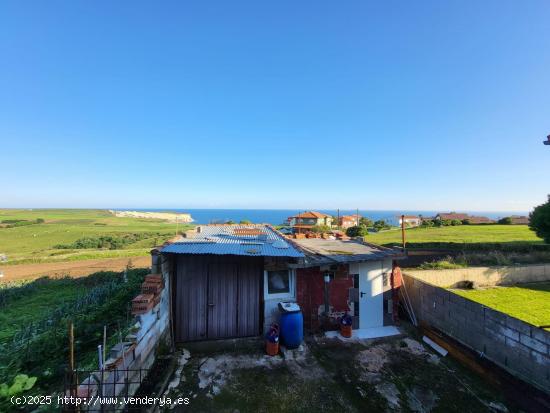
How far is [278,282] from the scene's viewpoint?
259 inches

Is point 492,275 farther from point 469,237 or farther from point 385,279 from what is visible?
point 469,237

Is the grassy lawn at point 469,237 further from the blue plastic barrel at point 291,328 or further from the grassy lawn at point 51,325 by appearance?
the grassy lawn at point 51,325

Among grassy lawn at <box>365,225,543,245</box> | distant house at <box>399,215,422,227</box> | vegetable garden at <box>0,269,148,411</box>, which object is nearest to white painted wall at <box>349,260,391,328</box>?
vegetable garden at <box>0,269,148,411</box>

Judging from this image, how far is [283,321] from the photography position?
233 inches

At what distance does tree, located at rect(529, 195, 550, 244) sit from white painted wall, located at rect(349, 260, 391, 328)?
15592 mm

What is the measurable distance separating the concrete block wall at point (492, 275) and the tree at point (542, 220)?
3867mm

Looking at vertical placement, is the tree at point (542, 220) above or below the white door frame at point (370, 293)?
above

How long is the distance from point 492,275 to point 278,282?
12387 millimetres

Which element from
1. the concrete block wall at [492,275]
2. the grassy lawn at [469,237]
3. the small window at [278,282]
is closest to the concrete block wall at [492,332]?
the small window at [278,282]

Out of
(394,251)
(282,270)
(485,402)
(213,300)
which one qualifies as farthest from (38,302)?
(485,402)

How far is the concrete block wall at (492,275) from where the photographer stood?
11094 millimetres

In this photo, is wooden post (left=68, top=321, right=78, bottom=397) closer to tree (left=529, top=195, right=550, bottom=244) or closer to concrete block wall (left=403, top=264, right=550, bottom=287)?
concrete block wall (left=403, top=264, right=550, bottom=287)

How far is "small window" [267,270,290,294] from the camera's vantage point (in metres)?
6.48

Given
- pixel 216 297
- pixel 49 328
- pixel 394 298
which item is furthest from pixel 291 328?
pixel 49 328
